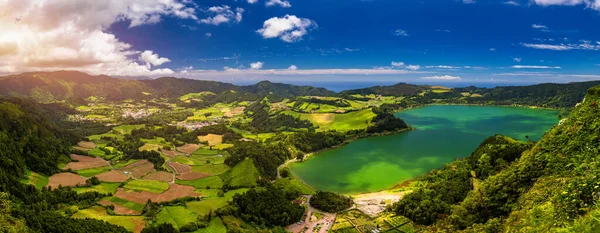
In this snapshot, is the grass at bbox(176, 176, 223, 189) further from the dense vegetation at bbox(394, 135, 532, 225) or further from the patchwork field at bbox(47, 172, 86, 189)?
the dense vegetation at bbox(394, 135, 532, 225)

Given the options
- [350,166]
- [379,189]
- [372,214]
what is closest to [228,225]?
[372,214]

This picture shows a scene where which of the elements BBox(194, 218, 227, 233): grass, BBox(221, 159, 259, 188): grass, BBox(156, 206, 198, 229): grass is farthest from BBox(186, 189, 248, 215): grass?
BBox(221, 159, 259, 188): grass

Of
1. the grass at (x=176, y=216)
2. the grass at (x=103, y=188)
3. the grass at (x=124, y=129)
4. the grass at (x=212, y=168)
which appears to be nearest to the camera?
the grass at (x=176, y=216)

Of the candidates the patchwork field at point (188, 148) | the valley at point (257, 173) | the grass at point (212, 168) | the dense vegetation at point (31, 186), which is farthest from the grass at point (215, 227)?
the patchwork field at point (188, 148)

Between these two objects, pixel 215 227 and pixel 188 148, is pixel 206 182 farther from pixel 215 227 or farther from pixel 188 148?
pixel 188 148

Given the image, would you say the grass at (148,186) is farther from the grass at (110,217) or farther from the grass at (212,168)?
the grass at (212,168)
